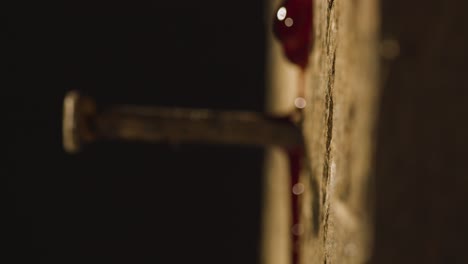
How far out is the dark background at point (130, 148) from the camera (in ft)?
6.68

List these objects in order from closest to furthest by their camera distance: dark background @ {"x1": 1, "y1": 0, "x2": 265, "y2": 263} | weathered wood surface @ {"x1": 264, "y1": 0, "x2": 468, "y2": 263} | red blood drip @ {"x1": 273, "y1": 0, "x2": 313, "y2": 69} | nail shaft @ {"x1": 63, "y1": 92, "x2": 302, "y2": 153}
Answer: weathered wood surface @ {"x1": 264, "y1": 0, "x2": 468, "y2": 263} < red blood drip @ {"x1": 273, "y1": 0, "x2": 313, "y2": 69} < nail shaft @ {"x1": 63, "y1": 92, "x2": 302, "y2": 153} < dark background @ {"x1": 1, "y1": 0, "x2": 265, "y2": 263}

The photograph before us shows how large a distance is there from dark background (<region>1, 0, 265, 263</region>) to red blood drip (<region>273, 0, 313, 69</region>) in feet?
4.44

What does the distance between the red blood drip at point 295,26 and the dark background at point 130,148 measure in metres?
1.35

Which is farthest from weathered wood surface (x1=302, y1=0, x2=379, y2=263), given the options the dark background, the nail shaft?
the dark background

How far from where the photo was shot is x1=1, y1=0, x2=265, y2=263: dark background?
2.04 meters

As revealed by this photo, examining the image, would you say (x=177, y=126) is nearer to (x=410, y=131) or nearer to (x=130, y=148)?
(x=410, y=131)

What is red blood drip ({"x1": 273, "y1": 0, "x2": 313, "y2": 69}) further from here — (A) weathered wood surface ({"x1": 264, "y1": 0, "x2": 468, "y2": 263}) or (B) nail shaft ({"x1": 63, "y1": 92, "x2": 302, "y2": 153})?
(A) weathered wood surface ({"x1": 264, "y1": 0, "x2": 468, "y2": 263})

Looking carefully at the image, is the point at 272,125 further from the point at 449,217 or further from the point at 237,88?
the point at 237,88

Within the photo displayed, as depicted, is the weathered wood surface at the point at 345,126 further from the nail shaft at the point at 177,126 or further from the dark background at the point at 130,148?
the dark background at the point at 130,148

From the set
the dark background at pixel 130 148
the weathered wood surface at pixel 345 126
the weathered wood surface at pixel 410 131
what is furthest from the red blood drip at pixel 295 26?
the dark background at pixel 130 148

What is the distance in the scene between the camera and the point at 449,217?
343mm

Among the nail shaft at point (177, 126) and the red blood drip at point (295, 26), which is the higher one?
the red blood drip at point (295, 26)

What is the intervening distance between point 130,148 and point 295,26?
4.89 ft

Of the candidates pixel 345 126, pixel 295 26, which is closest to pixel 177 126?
pixel 295 26
